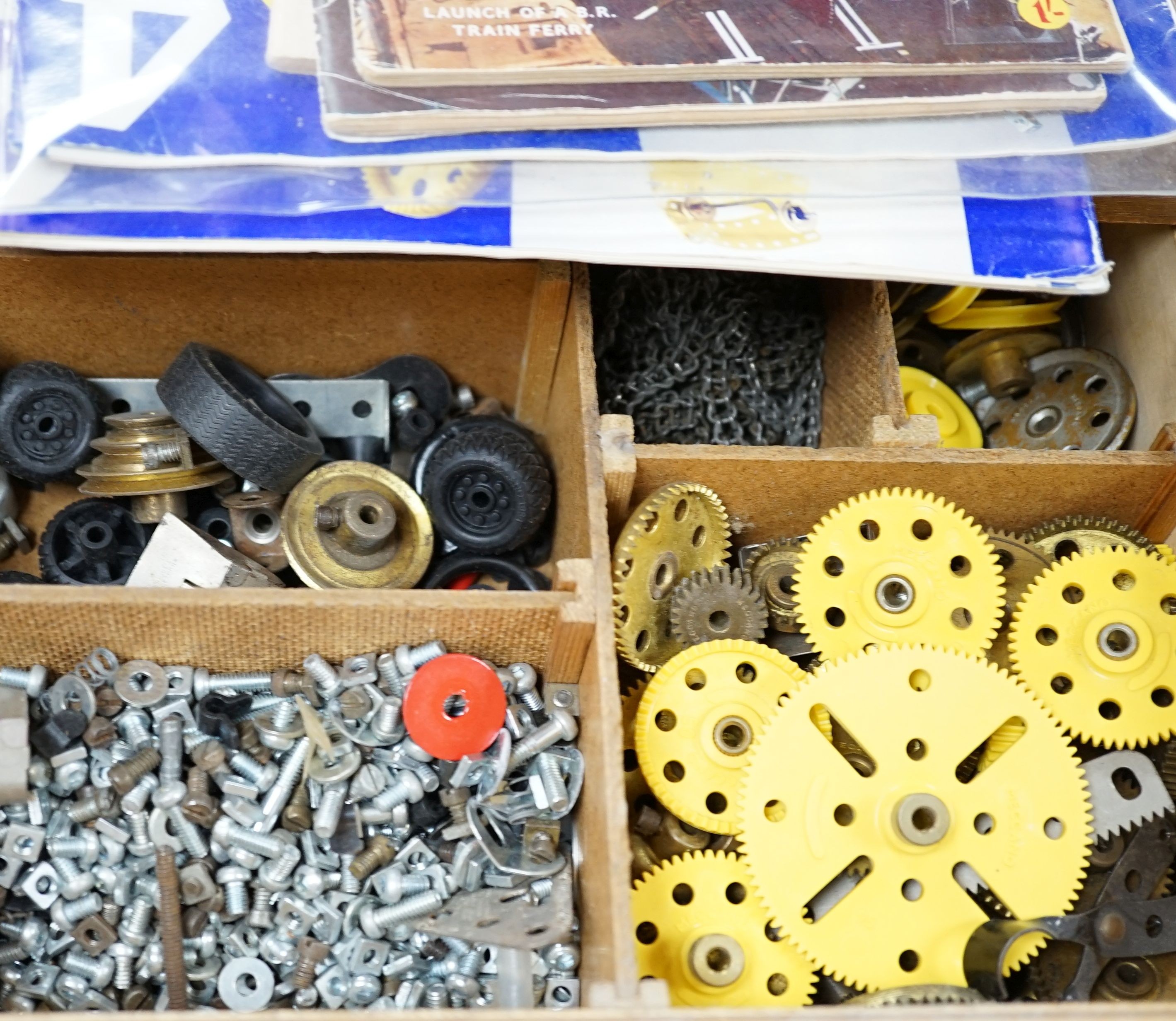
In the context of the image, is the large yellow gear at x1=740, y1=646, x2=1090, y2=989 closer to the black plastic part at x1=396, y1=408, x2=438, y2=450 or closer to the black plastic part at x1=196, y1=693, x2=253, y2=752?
the black plastic part at x1=196, y1=693, x2=253, y2=752

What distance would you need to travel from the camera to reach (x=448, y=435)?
2.08 meters

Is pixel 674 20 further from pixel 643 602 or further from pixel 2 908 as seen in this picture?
pixel 2 908

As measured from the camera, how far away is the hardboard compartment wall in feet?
5.13

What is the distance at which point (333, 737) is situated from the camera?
168cm

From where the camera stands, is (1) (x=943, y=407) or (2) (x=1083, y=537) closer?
(2) (x=1083, y=537)

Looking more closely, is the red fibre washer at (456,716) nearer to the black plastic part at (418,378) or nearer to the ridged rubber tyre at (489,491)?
the ridged rubber tyre at (489,491)

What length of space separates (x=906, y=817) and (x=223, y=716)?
37.9 inches

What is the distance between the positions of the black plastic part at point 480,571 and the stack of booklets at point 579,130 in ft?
1.95

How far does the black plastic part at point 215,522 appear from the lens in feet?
6.66

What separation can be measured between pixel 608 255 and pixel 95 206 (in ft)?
2.28

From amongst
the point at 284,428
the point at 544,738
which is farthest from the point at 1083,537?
the point at 284,428

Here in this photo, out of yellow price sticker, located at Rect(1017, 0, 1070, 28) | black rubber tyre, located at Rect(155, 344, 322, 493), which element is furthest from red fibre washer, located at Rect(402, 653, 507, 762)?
yellow price sticker, located at Rect(1017, 0, 1070, 28)

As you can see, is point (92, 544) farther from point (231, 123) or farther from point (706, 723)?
point (706, 723)

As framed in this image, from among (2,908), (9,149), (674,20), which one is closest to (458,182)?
(674,20)
